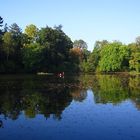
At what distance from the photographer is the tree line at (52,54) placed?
328 ft

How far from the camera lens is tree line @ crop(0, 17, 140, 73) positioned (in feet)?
328

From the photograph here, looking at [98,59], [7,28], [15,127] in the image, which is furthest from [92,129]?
[98,59]

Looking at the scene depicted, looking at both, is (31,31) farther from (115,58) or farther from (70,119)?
(70,119)

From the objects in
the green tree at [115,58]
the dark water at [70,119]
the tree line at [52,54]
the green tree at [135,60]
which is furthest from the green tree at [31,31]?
the dark water at [70,119]

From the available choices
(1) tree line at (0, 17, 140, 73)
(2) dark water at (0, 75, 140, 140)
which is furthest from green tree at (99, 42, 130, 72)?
(2) dark water at (0, 75, 140, 140)

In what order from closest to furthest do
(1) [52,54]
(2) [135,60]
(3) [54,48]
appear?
(1) [52,54]
(3) [54,48]
(2) [135,60]

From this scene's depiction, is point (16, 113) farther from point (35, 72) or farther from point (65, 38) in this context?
point (65, 38)

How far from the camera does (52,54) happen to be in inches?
4395

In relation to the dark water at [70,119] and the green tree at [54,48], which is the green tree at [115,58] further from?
the dark water at [70,119]

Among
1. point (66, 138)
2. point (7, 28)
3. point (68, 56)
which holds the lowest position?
point (66, 138)

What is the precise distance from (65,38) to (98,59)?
19072mm

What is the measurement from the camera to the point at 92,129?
1859cm

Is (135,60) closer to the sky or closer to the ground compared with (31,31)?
closer to the ground

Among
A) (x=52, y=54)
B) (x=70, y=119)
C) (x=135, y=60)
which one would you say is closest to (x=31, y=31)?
(x=52, y=54)
